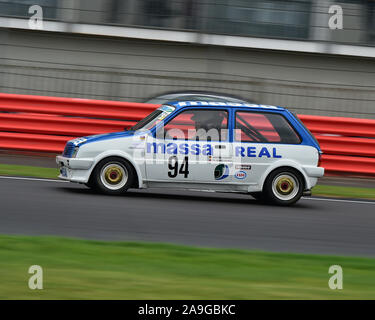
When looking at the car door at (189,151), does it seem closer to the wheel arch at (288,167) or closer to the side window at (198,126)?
the side window at (198,126)

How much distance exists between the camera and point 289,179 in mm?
11148

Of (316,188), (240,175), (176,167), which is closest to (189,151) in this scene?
(176,167)

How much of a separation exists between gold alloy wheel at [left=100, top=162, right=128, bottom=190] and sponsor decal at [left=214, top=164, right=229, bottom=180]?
1.30m

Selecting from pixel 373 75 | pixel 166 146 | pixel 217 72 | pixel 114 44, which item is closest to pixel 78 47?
pixel 114 44

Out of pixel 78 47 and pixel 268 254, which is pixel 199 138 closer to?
pixel 268 254

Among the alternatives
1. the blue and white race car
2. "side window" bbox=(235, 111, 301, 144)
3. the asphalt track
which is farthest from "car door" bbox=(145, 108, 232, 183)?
the asphalt track

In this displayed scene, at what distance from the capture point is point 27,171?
1322 centimetres

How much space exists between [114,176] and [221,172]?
153 centimetres

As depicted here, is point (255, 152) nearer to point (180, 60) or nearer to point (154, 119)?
point (154, 119)

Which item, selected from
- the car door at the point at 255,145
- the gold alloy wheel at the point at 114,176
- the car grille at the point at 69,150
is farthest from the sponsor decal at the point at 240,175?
the car grille at the point at 69,150

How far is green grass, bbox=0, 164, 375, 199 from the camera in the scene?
1291 centimetres

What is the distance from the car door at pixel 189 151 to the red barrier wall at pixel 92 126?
4.55 metres

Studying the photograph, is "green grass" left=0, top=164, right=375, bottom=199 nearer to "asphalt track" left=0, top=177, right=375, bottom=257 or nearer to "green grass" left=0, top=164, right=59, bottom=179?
"green grass" left=0, top=164, right=59, bottom=179
